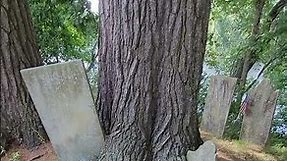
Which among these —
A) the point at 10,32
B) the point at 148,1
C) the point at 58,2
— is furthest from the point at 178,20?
the point at 58,2

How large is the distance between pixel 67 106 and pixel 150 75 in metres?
0.59

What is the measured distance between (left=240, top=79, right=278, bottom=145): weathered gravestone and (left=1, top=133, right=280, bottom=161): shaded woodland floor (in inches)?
3.5

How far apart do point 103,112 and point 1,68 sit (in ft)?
2.87

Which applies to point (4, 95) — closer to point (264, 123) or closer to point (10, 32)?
point (10, 32)

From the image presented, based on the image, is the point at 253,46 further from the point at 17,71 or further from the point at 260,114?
the point at 17,71

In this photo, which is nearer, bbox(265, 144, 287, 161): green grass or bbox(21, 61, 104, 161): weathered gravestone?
bbox(21, 61, 104, 161): weathered gravestone

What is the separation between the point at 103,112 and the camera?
289 cm

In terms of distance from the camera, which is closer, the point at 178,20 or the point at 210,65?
the point at 178,20

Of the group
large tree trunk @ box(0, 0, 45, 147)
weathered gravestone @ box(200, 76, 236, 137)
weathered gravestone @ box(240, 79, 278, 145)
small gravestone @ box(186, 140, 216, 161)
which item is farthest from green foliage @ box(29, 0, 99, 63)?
small gravestone @ box(186, 140, 216, 161)

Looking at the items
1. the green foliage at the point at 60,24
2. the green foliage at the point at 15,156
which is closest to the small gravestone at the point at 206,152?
the green foliage at the point at 15,156

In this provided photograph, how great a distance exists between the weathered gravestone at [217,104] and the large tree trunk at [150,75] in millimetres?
618

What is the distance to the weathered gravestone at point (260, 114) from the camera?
342 centimetres

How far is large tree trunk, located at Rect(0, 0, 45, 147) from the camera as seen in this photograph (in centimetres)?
306

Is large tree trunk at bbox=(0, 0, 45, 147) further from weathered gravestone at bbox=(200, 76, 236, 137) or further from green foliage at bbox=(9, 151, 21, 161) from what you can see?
weathered gravestone at bbox=(200, 76, 236, 137)
